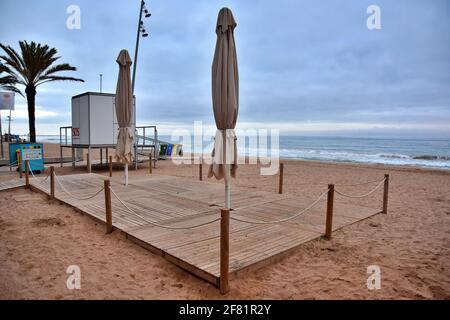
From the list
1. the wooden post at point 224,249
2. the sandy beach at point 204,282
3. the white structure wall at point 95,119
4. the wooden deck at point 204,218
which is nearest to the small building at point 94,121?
the white structure wall at point 95,119

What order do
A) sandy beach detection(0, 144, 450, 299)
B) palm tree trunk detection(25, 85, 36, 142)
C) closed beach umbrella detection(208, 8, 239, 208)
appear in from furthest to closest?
palm tree trunk detection(25, 85, 36, 142), closed beach umbrella detection(208, 8, 239, 208), sandy beach detection(0, 144, 450, 299)

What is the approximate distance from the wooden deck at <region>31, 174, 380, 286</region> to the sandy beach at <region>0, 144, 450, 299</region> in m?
0.16

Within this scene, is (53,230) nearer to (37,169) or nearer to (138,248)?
(138,248)

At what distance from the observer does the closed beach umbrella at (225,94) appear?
442 centimetres

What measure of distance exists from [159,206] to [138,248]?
72.3 inches

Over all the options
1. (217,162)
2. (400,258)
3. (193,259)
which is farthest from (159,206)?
(400,258)

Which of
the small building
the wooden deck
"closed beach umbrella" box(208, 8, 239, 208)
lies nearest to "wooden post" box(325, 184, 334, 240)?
the wooden deck

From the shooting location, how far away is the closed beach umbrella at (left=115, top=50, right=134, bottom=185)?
305 inches

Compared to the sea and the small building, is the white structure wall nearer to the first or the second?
the small building

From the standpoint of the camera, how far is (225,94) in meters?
4.41

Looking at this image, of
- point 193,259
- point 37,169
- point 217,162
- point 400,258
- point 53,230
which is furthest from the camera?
point 37,169

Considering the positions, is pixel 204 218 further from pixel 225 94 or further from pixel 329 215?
pixel 225 94

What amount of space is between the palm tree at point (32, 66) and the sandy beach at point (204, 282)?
42.3 feet

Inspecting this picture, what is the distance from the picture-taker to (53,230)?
509 centimetres
